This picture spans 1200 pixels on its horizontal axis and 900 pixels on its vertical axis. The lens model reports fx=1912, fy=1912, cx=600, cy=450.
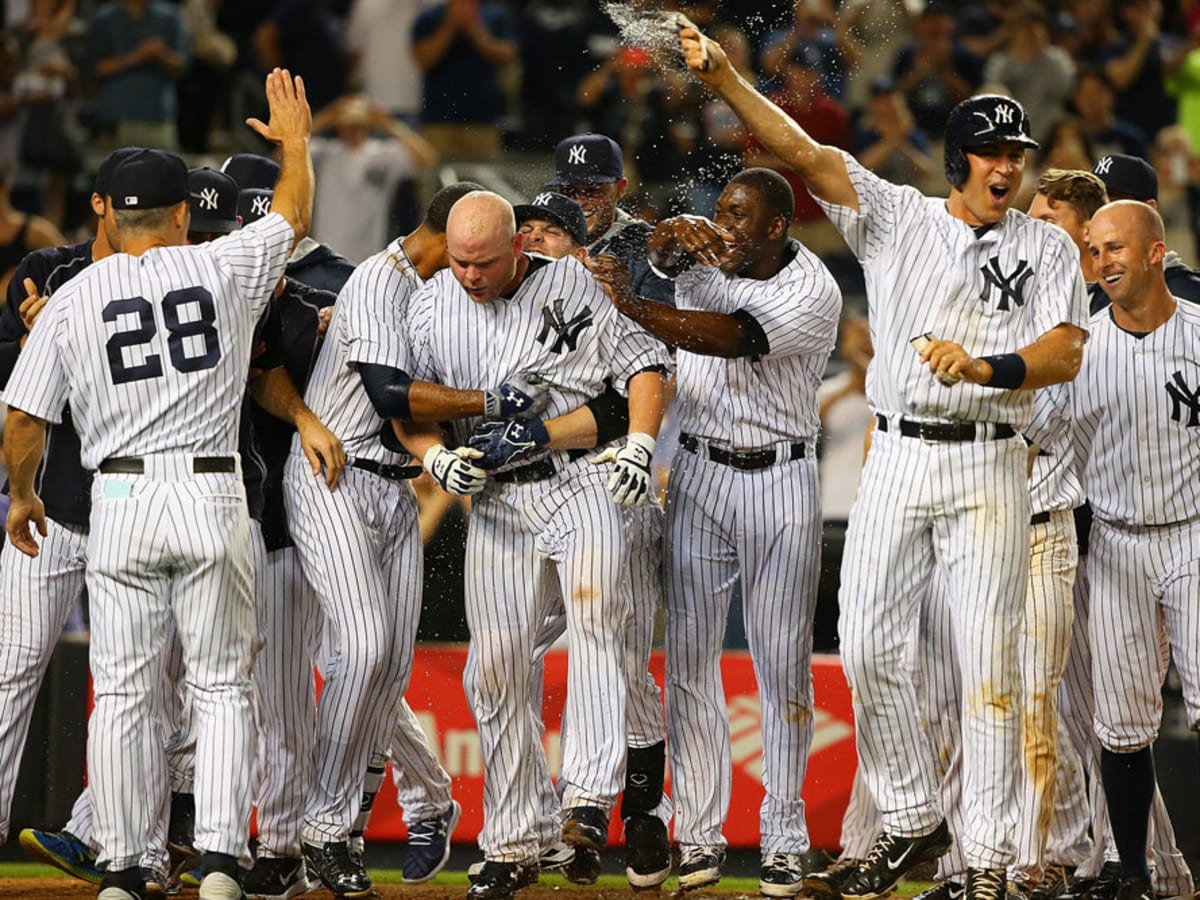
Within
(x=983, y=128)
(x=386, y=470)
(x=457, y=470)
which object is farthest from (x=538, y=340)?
(x=983, y=128)

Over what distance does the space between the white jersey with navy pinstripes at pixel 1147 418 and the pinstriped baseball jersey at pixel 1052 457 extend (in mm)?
86

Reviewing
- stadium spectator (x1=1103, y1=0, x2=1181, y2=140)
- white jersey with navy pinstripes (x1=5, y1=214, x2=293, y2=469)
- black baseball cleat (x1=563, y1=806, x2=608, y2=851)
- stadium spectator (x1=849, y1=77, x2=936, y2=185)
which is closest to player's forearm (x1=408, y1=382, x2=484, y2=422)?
white jersey with navy pinstripes (x1=5, y1=214, x2=293, y2=469)

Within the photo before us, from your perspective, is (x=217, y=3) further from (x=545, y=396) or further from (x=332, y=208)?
(x=545, y=396)

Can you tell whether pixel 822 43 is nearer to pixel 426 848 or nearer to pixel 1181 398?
pixel 1181 398

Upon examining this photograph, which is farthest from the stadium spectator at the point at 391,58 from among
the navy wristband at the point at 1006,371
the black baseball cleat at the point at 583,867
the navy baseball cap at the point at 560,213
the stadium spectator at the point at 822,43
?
the navy wristband at the point at 1006,371

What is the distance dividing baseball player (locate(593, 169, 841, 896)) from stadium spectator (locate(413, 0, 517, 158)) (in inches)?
259

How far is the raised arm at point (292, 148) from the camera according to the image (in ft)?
21.9

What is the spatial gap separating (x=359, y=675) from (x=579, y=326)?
1513 millimetres

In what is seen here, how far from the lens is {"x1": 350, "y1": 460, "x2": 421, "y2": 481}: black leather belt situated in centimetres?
718

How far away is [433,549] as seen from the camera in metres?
10.2

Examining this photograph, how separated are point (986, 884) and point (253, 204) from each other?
3.80 m

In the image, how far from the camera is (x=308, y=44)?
551 inches

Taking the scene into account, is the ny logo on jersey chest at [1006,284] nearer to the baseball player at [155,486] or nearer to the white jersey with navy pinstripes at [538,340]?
the white jersey with navy pinstripes at [538,340]

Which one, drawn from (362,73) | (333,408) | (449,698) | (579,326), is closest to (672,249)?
(579,326)
